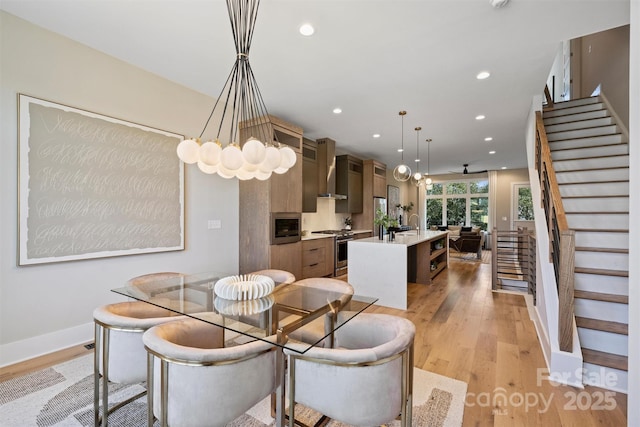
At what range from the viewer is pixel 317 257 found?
4.89 m

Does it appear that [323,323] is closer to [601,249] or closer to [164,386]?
[164,386]

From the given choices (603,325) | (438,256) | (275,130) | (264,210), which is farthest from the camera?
(438,256)

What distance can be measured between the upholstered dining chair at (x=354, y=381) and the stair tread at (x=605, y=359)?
182cm

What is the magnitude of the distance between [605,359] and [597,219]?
169 cm

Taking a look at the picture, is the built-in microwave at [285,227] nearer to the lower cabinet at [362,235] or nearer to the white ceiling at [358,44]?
the white ceiling at [358,44]

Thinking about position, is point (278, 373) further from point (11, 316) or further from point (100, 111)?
point (100, 111)

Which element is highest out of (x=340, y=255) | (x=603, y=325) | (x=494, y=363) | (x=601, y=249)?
Result: (x=601, y=249)

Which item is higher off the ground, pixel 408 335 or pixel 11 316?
pixel 408 335

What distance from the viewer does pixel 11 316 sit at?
2.23m

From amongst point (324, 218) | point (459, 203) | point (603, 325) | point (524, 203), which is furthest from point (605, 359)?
point (459, 203)

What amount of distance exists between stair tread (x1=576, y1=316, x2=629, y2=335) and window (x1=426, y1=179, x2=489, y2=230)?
8.54m

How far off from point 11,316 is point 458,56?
4570 millimetres

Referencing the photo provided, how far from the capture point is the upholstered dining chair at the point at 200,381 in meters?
1.11

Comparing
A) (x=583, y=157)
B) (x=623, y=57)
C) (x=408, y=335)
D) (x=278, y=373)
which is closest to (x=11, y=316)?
(x=278, y=373)
